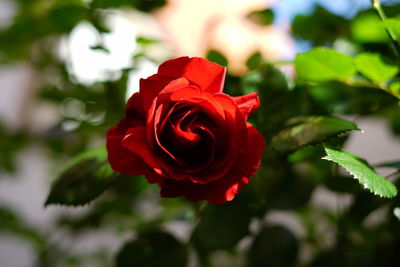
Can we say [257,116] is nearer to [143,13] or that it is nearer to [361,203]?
[361,203]

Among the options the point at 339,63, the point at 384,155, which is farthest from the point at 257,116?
the point at 384,155

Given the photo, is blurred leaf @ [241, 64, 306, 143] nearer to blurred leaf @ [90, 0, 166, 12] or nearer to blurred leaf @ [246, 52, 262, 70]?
blurred leaf @ [246, 52, 262, 70]

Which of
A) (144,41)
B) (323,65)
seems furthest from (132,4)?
(323,65)

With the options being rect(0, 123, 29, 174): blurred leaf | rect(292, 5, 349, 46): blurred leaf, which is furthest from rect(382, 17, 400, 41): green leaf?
rect(0, 123, 29, 174): blurred leaf

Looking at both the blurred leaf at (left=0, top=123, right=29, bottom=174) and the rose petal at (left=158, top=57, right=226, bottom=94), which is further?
the blurred leaf at (left=0, top=123, right=29, bottom=174)

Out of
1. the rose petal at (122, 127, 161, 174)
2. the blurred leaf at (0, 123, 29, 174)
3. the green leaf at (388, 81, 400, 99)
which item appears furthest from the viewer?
the blurred leaf at (0, 123, 29, 174)

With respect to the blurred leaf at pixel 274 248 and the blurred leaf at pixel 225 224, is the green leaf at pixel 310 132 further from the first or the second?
the blurred leaf at pixel 274 248
